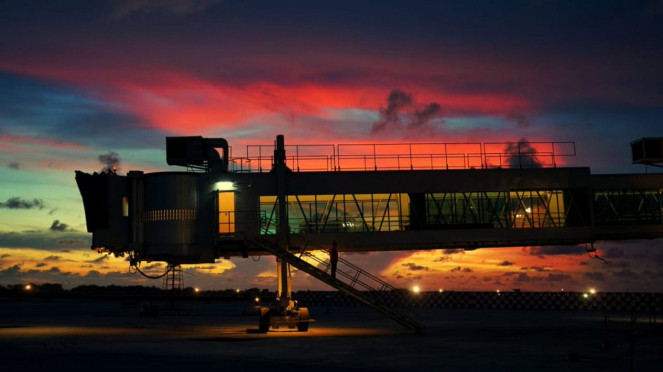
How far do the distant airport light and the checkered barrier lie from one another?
50.3ft

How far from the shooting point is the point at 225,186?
43500 millimetres

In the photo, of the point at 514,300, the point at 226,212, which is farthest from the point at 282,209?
the point at 514,300

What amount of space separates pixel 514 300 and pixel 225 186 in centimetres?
4109

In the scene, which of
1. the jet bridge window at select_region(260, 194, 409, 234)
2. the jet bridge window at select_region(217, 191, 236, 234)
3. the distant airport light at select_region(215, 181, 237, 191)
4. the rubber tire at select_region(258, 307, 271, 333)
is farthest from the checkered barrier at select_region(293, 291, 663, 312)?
the rubber tire at select_region(258, 307, 271, 333)

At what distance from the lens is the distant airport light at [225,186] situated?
43.4 meters

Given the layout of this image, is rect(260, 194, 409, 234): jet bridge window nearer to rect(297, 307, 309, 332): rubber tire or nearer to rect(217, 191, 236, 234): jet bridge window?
rect(217, 191, 236, 234): jet bridge window

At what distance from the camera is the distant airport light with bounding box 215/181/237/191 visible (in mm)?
43406

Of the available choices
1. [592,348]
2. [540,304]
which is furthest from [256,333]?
[540,304]

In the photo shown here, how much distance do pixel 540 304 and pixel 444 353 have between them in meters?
48.4

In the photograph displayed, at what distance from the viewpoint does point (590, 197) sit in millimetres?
45156

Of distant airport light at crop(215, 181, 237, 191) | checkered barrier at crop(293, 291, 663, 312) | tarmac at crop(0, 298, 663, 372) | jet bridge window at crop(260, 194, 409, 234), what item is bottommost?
checkered barrier at crop(293, 291, 663, 312)

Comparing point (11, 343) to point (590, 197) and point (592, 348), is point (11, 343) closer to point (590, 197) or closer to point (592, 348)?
point (592, 348)

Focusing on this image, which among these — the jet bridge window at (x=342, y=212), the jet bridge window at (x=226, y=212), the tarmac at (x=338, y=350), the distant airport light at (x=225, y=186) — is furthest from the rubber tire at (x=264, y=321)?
the distant airport light at (x=225, y=186)

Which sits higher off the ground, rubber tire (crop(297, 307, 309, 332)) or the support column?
the support column
